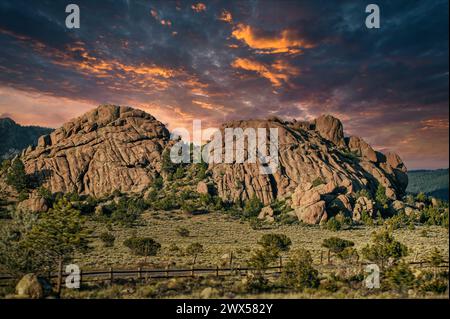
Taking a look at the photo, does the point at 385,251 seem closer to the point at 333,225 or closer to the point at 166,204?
the point at 333,225

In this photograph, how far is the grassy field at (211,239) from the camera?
41.8 metres

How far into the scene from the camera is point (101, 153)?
431 feet

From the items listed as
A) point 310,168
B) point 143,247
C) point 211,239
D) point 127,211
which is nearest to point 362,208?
point 310,168

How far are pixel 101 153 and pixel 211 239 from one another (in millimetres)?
89421

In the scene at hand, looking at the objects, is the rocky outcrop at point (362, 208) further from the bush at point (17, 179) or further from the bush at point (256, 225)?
the bush at point (17, 179)

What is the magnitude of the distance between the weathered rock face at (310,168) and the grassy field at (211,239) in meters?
21.8

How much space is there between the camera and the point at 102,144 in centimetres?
13425

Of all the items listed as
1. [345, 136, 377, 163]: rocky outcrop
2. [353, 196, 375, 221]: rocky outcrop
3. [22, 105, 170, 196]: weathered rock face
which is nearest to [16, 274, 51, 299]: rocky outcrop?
[353, 196, 375, 221]: rocky outcrop

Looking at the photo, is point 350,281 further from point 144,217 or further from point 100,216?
point 100,216

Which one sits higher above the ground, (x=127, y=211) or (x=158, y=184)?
(x=158, y=184)

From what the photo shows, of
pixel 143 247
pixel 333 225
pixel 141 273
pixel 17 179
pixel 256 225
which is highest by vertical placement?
pixel 17 179

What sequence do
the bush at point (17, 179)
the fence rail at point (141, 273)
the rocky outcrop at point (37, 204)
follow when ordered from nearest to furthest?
the fence rail at point (141, 273) → the rocky outcrop at point (37, 204) → the bush at point (17, 179)

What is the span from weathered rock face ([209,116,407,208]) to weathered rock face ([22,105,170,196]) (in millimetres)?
31759

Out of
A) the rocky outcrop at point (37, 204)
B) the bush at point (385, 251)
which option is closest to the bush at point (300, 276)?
the bush at point (385, 251)
